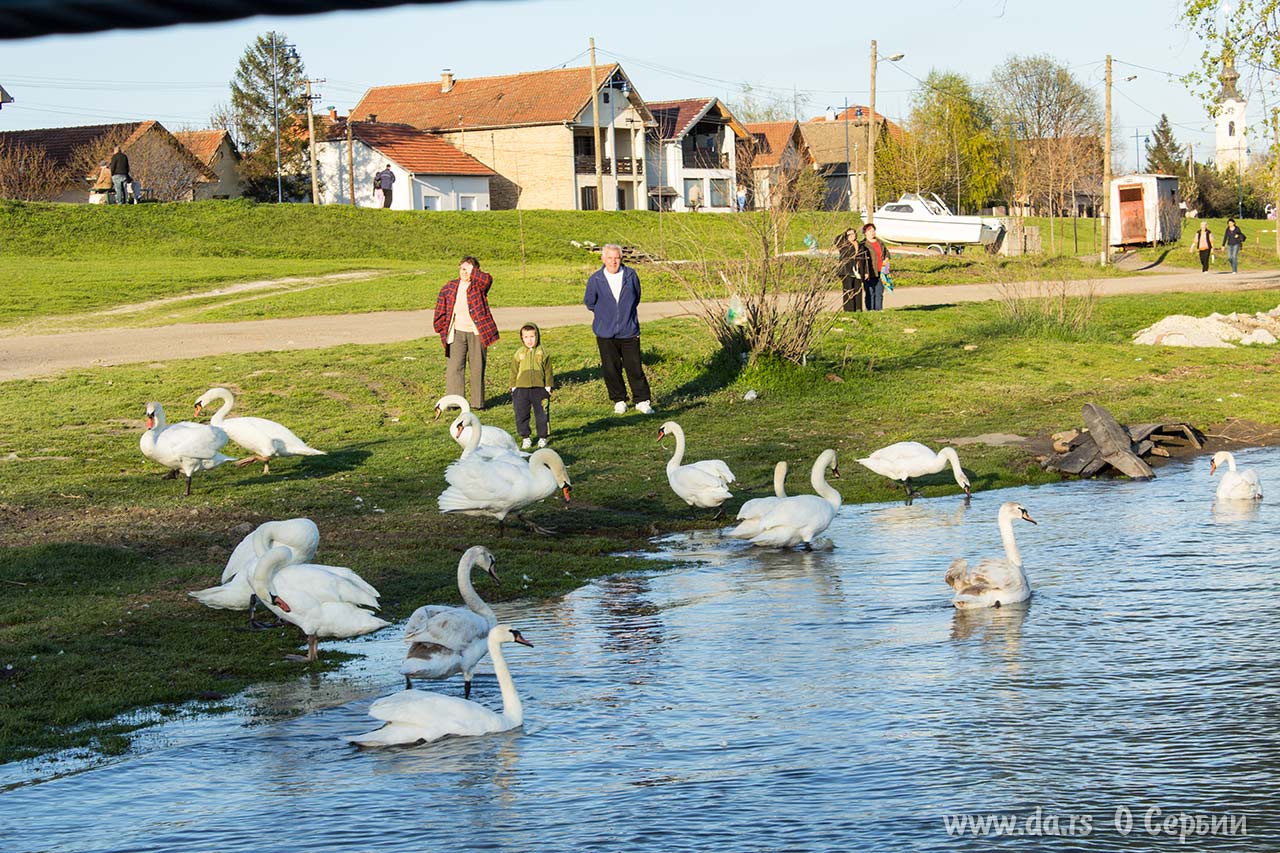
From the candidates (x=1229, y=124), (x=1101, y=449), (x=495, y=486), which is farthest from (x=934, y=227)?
(x=1229, y=124)

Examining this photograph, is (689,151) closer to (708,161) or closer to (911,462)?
(708,161)

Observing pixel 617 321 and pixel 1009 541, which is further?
pixel 617 321

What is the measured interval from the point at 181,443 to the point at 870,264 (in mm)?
16025

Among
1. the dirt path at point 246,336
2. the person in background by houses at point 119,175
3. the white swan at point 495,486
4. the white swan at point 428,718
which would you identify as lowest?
the white swan at point 428,718

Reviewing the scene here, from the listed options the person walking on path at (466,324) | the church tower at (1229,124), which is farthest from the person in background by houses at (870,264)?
the person walking on path at (466,324)

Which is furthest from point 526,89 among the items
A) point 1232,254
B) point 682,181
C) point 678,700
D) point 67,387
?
point 678,700

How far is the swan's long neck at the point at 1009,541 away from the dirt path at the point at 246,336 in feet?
39.0

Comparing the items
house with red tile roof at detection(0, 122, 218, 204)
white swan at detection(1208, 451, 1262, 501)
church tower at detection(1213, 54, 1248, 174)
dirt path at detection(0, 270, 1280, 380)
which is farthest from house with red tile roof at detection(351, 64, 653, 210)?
white swan at detection(1208, 451, 1262, 501)

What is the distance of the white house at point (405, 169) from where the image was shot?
7400cm

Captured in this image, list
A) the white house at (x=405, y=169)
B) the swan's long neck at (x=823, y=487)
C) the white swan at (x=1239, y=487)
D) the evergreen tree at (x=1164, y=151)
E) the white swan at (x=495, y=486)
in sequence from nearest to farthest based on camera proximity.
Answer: the white swan at (x=495, y=486), the swan's long neck at (x=823, y=487), the white swan at (x=1239, y=487), the white house at (x=405, y=169), the evergreen tree at (x=1164, y=151)

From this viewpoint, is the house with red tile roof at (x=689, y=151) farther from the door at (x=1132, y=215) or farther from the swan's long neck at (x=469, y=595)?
the swan's long neck at (x=469, y=595)

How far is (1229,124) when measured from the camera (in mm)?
131125

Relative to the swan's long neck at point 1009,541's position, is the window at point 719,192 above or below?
above

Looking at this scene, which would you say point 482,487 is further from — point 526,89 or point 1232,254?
point 526,89
